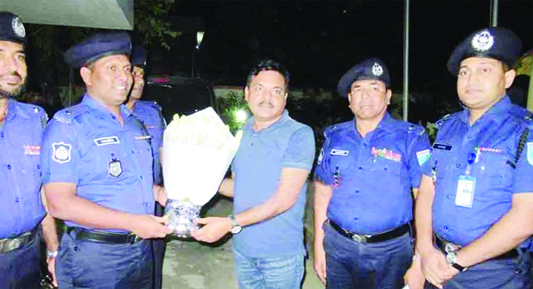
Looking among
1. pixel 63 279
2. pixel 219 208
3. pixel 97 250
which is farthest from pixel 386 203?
pixel 219 208

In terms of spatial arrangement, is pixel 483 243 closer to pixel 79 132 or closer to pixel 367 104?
pixel 367 104

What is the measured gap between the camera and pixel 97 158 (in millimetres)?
2656

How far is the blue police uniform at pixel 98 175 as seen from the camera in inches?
103

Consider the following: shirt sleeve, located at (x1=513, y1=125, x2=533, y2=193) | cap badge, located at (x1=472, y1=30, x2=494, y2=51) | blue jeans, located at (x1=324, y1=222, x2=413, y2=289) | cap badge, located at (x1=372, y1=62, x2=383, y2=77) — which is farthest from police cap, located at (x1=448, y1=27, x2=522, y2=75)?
blue jeans, located at (x1=324, y1=222, x2=413, y2=289)

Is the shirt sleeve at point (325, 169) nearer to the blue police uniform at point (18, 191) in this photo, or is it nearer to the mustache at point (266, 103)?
the mustache at point (266, 103)

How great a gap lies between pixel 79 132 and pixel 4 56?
0.58 meters

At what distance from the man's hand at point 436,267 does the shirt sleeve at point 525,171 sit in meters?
0.51

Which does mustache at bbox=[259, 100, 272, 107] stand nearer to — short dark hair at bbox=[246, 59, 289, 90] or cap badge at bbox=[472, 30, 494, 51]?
short dark hair at bbox=[246, 59, 289, 90]

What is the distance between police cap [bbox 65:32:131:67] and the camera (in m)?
2.75

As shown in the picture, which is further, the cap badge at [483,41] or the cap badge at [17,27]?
the cap badge at [17,27]

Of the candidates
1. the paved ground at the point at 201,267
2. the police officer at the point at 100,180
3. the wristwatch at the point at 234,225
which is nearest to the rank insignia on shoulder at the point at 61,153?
the police officer at the point at 100,180

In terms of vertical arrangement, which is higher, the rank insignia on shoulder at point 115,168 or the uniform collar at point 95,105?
the uniform collar at point 95,105

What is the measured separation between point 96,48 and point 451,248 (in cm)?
212

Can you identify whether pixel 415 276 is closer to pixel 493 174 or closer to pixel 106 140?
pixel 493 174
